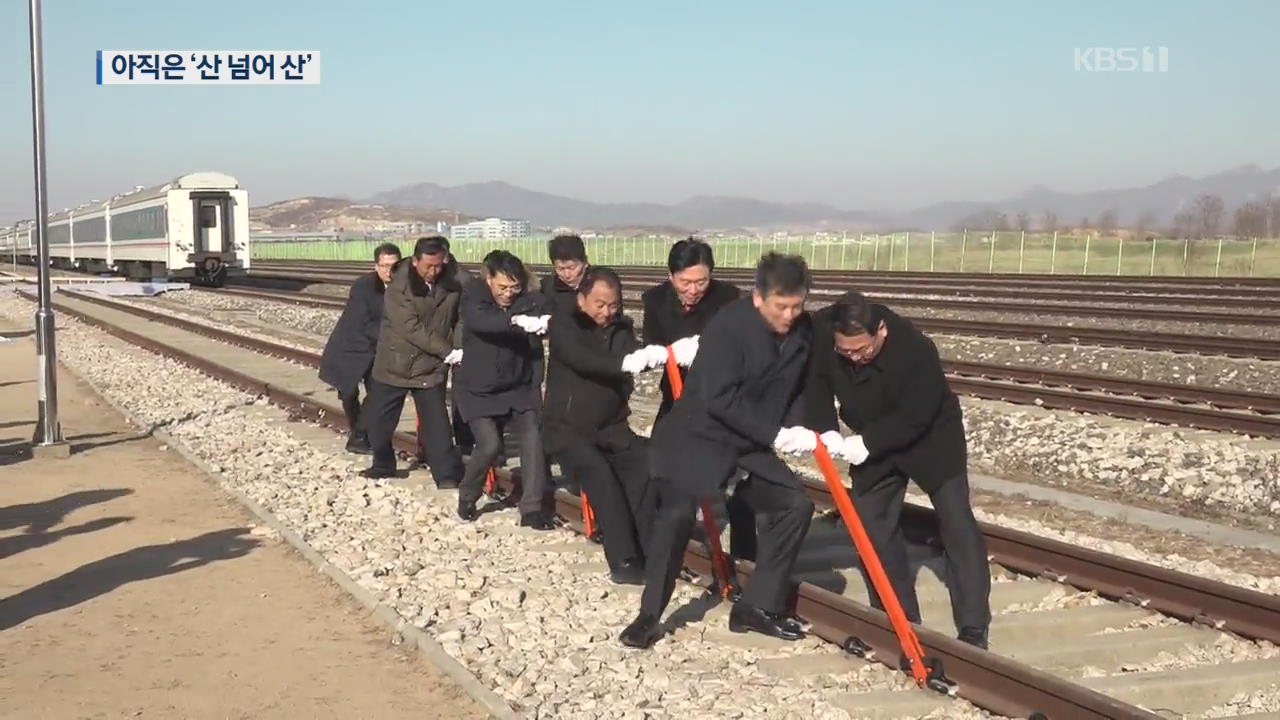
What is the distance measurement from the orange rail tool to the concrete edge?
151 cm

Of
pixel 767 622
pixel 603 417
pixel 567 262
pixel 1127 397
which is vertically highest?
pixel 567 262

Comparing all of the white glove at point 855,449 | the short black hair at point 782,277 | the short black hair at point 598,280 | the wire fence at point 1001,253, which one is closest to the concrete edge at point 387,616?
the white glove at point 855,449

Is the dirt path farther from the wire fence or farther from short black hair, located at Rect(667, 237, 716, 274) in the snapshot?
the wire fence

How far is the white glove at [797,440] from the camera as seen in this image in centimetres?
593

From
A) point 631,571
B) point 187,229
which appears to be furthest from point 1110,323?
point 187,229

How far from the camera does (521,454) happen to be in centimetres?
908

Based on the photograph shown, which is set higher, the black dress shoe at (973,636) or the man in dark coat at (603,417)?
the man in dark coat at (603,417)

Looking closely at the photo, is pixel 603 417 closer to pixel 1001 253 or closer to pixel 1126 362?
pixel 1126 362

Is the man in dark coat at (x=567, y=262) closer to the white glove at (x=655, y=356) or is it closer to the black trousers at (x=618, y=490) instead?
the black trousers at (x=618, y=490)

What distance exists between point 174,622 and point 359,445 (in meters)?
5.41

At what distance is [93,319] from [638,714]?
2987 centimetres

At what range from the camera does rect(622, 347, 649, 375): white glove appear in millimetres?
6945

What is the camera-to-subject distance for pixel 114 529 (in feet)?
31.8

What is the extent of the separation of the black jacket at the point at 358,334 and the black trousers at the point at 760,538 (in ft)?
18.5
